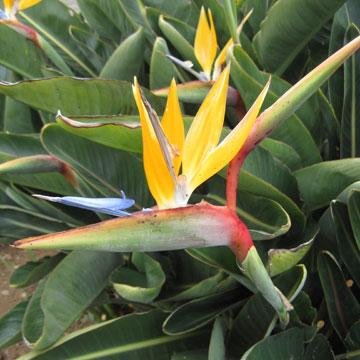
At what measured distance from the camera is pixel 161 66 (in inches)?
40.1

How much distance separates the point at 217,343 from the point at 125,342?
0.16 m

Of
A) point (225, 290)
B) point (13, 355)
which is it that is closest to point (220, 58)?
point (225, 290)

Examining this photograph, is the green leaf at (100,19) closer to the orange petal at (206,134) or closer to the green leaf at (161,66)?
the green leaf at (161,66)

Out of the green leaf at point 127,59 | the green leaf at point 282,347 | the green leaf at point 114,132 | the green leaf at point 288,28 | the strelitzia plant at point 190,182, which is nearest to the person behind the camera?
the strelitzia plant at point 190,182

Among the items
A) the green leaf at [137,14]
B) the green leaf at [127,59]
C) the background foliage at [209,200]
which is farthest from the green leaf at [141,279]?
the green leaf at [137,14]

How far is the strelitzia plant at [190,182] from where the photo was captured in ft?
1.54

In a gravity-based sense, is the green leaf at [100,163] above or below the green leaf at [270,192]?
above

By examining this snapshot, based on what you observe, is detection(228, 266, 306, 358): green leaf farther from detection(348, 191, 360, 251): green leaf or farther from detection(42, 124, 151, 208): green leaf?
detection(42, 124, 151, 208): green leaf

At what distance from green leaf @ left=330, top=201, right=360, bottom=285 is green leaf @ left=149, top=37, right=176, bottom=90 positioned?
342 mm

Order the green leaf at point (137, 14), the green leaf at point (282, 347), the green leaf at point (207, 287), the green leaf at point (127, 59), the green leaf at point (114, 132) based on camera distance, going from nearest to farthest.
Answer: the green leaf at point (114, 132) < the green leaf at point (282, 347) < the green leaf at point (207, 287) < the green leaf at point (127, 59) < the green leaf at point (137, 14)

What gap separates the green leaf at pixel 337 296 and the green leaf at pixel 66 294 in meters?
0.35

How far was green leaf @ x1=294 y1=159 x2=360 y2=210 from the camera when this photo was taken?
828mm

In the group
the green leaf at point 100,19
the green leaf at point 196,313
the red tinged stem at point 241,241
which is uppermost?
the green leaf at point 100,19

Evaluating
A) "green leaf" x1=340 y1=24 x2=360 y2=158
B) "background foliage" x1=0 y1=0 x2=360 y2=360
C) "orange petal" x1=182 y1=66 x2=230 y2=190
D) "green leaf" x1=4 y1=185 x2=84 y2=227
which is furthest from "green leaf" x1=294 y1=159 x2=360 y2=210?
"green leaf" x1=4 y1=185 x2=84 y2=227
